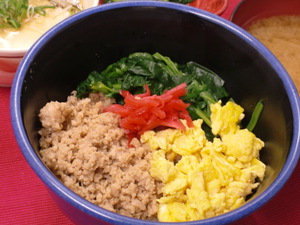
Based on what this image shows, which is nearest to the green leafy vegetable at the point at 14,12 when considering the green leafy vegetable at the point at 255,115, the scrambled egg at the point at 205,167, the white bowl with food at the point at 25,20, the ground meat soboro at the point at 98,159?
the white bowl with food at the point at 25,20

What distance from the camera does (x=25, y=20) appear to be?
161 cm

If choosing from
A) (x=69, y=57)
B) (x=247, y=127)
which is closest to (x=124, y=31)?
(x=69, y=57)

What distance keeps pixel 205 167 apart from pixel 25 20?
3.32 feet

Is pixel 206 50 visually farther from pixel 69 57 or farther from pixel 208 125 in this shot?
pixel 69 57

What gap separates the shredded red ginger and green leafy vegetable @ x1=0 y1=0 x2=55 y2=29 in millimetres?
619

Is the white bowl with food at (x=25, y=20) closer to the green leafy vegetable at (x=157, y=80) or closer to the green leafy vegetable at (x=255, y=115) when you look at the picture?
the green leafy vegetable at (x=157, y=80)

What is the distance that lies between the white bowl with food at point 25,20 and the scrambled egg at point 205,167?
0.65 m

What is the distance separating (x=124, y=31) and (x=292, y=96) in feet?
2.01

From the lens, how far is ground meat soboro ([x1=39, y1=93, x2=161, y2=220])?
43.3 inches

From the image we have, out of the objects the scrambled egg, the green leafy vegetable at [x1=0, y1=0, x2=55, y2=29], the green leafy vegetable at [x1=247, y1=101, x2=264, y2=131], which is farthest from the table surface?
the green leafy vegetable at [x1=0, y1=0, x2=55, y2=29]

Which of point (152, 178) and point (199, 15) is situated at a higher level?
point (199, 15)

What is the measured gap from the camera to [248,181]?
1.16 metres

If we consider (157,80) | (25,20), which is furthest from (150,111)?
(25,20)

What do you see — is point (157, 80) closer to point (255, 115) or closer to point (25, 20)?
point (255, 115)
